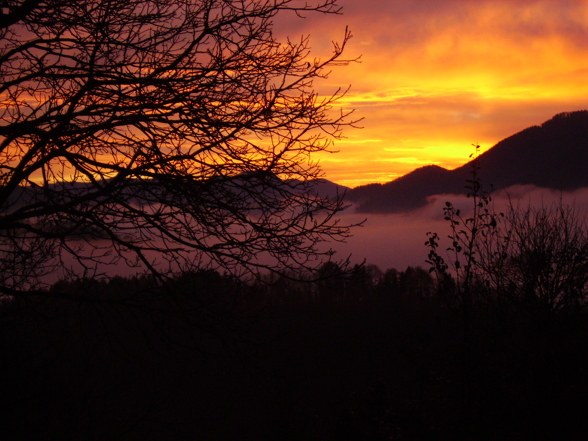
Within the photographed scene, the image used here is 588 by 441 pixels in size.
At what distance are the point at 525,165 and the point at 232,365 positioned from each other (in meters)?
60.8

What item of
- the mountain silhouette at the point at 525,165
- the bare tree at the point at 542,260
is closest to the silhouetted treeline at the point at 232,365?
the bare tree at the point at 542,260

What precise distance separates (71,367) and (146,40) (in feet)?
13.9

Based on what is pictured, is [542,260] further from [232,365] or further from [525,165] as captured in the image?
[525,165]

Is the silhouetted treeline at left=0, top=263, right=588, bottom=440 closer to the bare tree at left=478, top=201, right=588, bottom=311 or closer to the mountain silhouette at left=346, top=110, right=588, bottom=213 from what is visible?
the bare tree at left=478, top=201, right=588, bottom=311

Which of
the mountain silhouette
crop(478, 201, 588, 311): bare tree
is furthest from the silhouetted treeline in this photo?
the mountain silhouette

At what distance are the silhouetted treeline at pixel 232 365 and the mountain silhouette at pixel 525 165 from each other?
33.0 metres

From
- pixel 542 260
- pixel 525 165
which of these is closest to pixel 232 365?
pixel 542 260

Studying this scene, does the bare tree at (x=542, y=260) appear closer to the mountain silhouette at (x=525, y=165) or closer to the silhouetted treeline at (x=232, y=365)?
the silhouetted treeline at (x=232, y=365)

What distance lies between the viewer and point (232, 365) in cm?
483

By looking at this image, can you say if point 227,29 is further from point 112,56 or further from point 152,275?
point 152,275

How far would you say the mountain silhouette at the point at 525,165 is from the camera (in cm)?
4710

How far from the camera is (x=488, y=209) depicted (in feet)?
27.2

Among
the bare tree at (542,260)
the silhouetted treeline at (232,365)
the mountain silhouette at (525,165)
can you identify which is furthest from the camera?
the mountain silhouette at (525,165)

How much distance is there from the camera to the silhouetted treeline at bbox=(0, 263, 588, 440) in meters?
4.45
